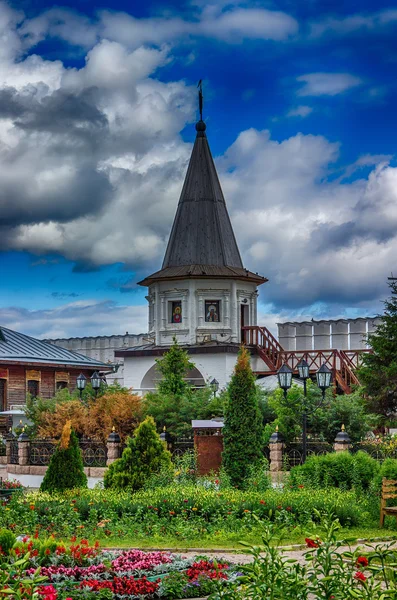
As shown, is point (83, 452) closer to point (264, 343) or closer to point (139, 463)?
point (139, 463)

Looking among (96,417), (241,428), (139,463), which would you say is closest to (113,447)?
(96,417)

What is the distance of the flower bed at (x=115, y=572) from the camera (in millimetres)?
9414

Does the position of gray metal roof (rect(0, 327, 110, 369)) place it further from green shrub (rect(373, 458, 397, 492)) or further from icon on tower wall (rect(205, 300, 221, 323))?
green shrub (rect(373, 458, 397, 492))

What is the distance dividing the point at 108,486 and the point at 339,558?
491 inches

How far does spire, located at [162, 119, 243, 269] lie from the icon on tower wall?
1960 mm

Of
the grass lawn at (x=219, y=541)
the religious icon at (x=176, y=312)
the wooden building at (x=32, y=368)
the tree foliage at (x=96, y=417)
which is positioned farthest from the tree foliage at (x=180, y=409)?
the religious icon at (x=176, y=312)

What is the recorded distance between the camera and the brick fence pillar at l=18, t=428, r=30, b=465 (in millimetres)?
27734

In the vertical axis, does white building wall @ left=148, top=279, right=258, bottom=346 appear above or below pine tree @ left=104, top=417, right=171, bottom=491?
above

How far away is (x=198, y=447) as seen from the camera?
2217 centimetres

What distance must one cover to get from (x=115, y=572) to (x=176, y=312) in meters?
35.5

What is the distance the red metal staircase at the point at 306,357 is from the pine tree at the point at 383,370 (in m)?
5.91

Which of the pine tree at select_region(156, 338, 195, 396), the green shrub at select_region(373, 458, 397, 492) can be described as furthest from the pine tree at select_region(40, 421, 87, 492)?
the pine tree at select_region(156, 338, 195, 396)

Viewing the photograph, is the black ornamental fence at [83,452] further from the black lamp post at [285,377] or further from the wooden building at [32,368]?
the wooden building at [32,368]

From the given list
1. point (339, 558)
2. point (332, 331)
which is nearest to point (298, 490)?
point (339, 558)
